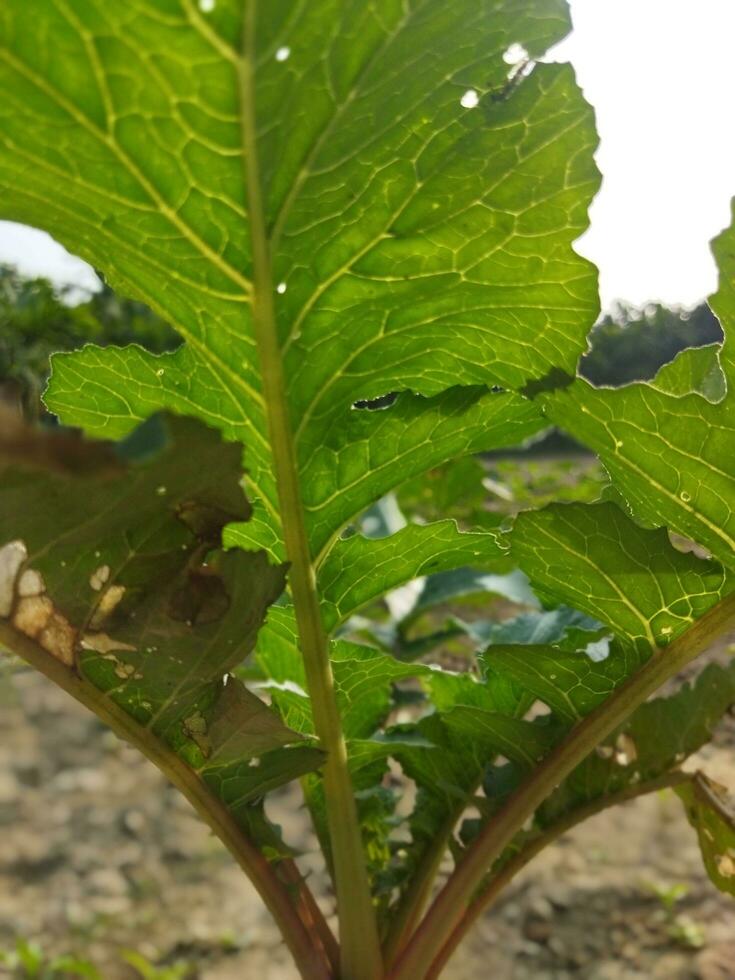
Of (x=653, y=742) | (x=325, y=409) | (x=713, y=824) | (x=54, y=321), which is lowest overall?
(x=713, y=824)

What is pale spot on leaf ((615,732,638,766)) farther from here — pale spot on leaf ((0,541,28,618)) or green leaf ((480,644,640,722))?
pale spot on leaf ((0,541,28,618))

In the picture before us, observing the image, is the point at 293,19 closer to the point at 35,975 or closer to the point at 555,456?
the point at 35,975

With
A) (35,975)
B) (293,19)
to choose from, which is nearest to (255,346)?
(293,19)

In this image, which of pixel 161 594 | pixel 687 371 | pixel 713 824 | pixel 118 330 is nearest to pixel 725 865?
pixel 713 824

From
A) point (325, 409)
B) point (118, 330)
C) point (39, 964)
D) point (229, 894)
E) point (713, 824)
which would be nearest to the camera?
point (325, 409)

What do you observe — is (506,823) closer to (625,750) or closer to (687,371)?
(625,750)

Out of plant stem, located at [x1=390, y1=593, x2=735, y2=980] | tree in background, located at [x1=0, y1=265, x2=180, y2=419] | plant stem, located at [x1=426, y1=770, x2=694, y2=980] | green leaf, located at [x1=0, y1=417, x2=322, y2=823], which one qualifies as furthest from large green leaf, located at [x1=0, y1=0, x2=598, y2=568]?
tree in background, located at [x1=0, y1=265, x2=180, y2=419]
